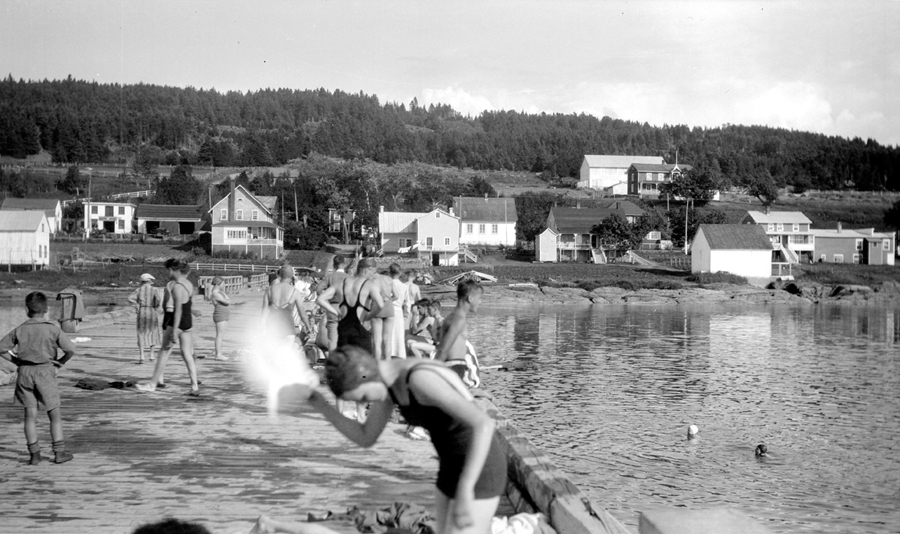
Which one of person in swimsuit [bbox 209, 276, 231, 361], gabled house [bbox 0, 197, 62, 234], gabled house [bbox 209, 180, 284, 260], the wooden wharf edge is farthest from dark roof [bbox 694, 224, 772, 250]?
the wooden wharf edge

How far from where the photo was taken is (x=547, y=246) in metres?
86.2

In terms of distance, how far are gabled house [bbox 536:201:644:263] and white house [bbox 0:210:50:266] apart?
149ft

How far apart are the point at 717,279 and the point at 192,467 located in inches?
2683


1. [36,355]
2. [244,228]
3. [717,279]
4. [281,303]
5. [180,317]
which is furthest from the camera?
[244,228]

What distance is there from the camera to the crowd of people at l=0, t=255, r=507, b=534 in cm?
459

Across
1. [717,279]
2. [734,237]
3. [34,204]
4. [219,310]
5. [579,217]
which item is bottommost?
[717,279]

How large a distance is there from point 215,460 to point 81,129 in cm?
18087

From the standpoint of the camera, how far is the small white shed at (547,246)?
86.1 m

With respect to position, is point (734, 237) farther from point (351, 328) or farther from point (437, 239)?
point (351, 328)

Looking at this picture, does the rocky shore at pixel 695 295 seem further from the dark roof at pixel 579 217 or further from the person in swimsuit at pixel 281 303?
the person in swimsuit at pixel 281 303

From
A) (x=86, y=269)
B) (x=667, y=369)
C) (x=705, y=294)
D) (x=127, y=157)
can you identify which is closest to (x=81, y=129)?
(x=127, y=157)

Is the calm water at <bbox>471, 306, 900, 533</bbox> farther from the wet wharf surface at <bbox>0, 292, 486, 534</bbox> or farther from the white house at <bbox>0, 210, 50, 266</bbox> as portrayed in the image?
the white house at <bbox>0, 210, 50, 266</bbox>

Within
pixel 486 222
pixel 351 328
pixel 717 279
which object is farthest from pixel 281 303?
pixel 486 222

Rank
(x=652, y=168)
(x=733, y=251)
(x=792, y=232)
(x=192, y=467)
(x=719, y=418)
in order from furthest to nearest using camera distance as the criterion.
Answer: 1. (x=652, y=168)
2. (x=792, y=232)
3. (x=733, y=251)
4. (x=719, y=418)
5. (x=192, y=467)
